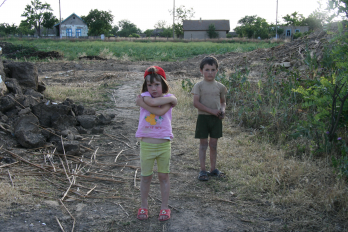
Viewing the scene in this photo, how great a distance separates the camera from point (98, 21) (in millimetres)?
71625

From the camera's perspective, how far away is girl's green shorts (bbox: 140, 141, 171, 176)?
2.95 m

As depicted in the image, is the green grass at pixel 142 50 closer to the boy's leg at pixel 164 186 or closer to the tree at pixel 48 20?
the boy's leg at pixel 164 186

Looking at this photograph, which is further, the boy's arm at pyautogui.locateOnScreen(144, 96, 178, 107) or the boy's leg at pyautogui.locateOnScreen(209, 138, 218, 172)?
the boy's leg at pyautogui.locateOnScreen(209, 138, 218, 172)

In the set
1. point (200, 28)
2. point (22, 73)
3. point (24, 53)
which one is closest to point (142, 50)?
point (24, 53)

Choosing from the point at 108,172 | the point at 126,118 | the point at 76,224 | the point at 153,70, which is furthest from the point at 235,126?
the point at 76,224

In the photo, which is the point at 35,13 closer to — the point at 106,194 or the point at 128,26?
the point at 128,26

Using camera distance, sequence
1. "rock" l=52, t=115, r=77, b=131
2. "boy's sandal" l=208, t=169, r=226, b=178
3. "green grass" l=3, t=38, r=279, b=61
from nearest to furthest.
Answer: "boy's sandal" l=208, t=169, r=226, b=178
"rock" l=52, t=115, r=77, b=131
"green grass" l=3, t=38, r=279, b=61

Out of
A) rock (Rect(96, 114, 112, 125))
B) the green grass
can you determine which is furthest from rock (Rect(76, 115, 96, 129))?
the green grass

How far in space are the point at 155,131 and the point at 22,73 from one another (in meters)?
5.93

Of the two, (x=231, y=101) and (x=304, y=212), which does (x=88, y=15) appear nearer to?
(x=231, y=101)

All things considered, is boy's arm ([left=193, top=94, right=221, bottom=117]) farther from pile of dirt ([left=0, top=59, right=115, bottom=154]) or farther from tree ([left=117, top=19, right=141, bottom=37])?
tree ([left=117, top=19, right=141, bottom=37])

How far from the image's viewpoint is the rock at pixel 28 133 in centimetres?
482

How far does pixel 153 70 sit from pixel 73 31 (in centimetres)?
7892

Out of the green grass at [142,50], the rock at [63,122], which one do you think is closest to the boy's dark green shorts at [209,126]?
the rock at [63,122]
